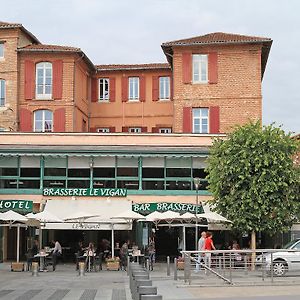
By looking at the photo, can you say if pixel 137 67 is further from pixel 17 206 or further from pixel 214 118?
pixel 17 206

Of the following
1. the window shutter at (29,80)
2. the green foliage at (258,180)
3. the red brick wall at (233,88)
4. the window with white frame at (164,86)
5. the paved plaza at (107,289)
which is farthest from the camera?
the window with white frame at (164,86)

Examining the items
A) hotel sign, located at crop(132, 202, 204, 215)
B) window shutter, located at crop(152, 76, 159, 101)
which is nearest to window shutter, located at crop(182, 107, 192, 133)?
window shutter, located at crop(152, 76, 159, 101)

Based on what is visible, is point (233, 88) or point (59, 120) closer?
point (233, 88)

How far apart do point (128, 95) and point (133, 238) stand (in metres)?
13.5

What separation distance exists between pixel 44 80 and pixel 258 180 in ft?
58.8

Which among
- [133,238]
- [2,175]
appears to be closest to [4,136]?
[2,175]

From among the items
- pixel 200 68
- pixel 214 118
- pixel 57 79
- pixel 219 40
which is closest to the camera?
pixel 219 40

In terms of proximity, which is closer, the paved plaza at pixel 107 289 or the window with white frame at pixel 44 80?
the paved plaza at pixel 107 289

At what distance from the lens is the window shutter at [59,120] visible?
45.1m

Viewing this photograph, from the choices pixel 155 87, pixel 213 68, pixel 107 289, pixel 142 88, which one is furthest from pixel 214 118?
pixel 107 289

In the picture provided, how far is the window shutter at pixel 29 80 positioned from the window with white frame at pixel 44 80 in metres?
0.33

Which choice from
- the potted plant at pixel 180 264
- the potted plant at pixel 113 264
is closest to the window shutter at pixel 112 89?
the potted plant at pixel 113 264

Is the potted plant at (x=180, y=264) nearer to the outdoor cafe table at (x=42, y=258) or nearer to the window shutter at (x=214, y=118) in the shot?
the outdoor cafe table at (x=42, y=258)

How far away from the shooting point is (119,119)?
165ft
